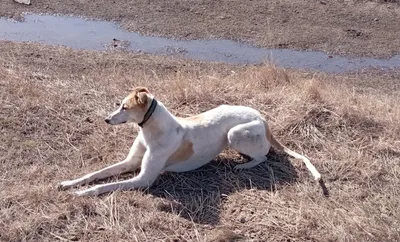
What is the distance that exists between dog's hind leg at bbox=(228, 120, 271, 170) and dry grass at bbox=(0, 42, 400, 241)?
0.10 meters

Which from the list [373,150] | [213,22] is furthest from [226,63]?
[373,150]

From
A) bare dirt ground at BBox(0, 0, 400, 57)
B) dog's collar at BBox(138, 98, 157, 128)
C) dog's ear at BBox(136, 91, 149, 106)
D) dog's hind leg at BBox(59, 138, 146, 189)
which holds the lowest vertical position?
bare dirt ground at BBox(0, 0, 400, 57)

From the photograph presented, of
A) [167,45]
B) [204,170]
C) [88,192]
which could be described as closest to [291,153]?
[204,170]

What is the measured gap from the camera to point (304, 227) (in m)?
4.42

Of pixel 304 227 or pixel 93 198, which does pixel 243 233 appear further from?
pixel 93 198

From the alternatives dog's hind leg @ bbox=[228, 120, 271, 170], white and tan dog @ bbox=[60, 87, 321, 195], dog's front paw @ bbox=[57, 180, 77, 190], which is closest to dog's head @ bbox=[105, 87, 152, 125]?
white and tan dog @ bbox=[60, 87, 321, 195]

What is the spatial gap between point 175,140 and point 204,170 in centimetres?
44

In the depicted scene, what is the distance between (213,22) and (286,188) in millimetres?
8651

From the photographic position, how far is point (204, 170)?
5141 millimetres

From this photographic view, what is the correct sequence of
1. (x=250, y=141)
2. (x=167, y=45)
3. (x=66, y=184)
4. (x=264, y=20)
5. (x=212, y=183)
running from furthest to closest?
(x=264, y=20)
(x=167, y=45)
(x=250, y=141)
(x=212, y=183)
(x=66, y=184)

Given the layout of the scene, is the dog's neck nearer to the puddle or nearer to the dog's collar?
the dog's collar

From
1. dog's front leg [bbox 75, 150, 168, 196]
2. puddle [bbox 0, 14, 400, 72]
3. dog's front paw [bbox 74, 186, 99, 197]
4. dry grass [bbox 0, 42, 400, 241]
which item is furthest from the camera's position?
puddle [bbox 0, 14, 400, 72]

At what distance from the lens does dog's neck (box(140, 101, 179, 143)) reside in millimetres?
4805

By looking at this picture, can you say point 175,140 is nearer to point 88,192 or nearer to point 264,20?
point 88,192
